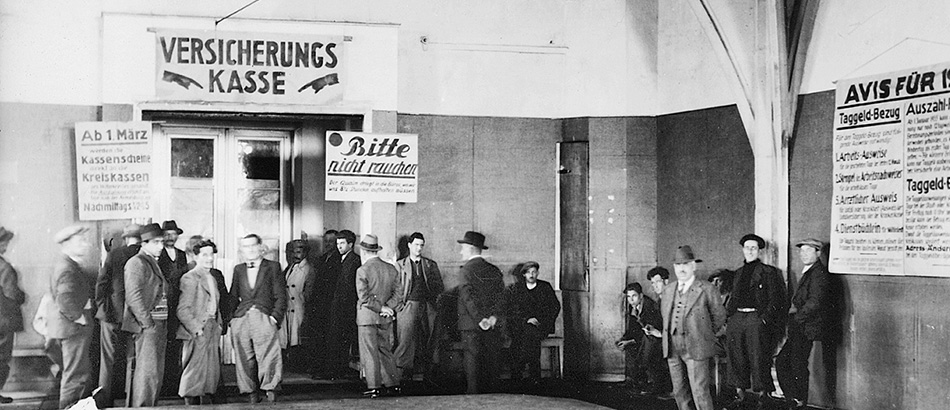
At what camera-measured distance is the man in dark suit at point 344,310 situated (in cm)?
952

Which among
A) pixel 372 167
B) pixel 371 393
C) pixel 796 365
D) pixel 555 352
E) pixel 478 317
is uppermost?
pixel 372 167

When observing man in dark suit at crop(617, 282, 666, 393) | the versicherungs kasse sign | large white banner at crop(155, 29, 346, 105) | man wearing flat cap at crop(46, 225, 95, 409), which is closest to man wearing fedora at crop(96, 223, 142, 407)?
man wearing flat cap at crop(46, 225, 95, 409)

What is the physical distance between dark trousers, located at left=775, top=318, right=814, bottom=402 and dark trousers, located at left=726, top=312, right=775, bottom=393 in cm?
18

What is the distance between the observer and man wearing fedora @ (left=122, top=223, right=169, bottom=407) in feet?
27.9

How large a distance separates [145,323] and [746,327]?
5565mm

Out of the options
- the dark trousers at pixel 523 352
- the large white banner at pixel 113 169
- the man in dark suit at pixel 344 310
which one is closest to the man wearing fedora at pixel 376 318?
the man in dark suit at pixel 344 310

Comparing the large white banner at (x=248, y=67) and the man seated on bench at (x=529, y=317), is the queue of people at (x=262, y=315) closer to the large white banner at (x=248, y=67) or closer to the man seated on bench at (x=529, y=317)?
the man seated on bench at (x=529, y=317)

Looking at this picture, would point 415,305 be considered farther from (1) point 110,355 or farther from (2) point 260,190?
(1) point 110,355

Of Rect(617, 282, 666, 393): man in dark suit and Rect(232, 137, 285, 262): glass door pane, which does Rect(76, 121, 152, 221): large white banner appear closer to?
Rect(232, 137, 285, 262): glass door pane

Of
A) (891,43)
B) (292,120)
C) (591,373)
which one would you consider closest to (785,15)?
(891,43)

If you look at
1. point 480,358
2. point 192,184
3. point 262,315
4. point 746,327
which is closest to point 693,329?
point 746,327

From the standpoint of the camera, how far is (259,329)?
8.82 m

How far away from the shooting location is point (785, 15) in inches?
340

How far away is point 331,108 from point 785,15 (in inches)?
176
